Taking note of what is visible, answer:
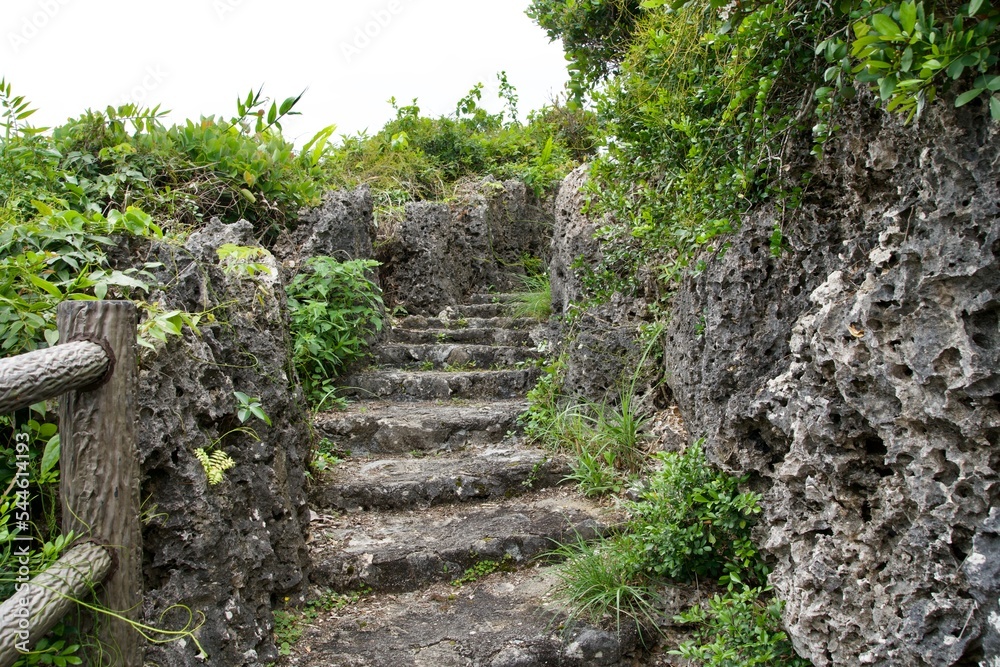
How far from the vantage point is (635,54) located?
3.64 meters

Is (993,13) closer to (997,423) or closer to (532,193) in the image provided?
(997,423)

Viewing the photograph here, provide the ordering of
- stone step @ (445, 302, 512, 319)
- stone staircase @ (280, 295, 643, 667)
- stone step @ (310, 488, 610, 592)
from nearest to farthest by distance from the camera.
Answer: stone staircase @ (280, 295, 643, 667) → stone step @ (310, 488, 610, 592) → stone step @ (445, 302, 512, 319)

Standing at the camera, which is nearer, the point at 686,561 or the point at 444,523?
the point at 686,561

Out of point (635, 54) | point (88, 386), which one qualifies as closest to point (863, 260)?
point (635, 54)

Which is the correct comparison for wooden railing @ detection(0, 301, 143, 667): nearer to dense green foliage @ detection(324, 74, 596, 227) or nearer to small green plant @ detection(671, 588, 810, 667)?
small green plant @ detection(671, 588, 810, 667)

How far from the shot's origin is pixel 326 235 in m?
5.50

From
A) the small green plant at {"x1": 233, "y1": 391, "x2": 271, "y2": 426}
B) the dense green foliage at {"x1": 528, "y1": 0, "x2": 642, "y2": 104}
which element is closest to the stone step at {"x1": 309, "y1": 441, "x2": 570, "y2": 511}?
the small green plant at {"x1": 233, "y1": 391, "x2": 271, "y2": 426}

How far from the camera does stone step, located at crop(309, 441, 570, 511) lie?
3867 mm

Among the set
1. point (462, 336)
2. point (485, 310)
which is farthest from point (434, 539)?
point (485, 310)

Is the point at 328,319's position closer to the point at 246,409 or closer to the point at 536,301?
the point at 536,301

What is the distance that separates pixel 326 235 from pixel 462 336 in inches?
60.9

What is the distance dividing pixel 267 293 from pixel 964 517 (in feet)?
10.2

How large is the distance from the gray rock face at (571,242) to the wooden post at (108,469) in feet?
9.61

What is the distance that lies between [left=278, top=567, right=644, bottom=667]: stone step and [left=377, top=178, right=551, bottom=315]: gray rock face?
12.8 ft
